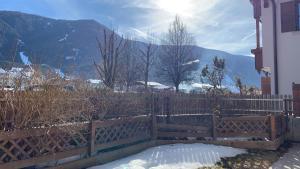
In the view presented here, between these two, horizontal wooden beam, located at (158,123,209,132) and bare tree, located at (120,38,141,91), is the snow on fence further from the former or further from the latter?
bare tree, located at (120,38,141,91)

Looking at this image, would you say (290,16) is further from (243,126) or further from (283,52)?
(243,126)

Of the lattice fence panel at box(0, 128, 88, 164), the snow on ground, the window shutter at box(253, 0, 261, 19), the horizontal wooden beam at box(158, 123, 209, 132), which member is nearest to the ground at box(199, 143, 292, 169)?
the snow on ground

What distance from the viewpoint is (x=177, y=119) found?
14953mm

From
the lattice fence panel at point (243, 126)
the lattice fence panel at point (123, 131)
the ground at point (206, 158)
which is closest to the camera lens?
the ground at point (206, 158)

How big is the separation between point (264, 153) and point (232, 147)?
1040mm

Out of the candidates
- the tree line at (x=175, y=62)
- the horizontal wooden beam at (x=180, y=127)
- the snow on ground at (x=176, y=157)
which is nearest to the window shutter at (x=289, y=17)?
the horizontal wooden beam at (x=180, y=127)

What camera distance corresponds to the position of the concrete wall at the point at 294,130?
14.2m

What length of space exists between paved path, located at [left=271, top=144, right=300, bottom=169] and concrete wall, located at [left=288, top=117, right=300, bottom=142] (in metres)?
1.85

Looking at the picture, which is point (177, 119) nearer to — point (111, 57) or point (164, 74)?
point (111, 57)

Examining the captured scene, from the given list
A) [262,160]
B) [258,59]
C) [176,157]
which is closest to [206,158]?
[176,157]

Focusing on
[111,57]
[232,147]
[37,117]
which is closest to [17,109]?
[37,117]

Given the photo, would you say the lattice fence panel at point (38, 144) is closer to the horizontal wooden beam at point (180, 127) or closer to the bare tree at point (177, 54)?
the horizontal wooden beam at point (180, 127)

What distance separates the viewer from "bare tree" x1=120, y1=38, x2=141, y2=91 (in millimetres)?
37312

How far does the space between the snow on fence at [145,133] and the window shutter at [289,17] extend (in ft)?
14.0
